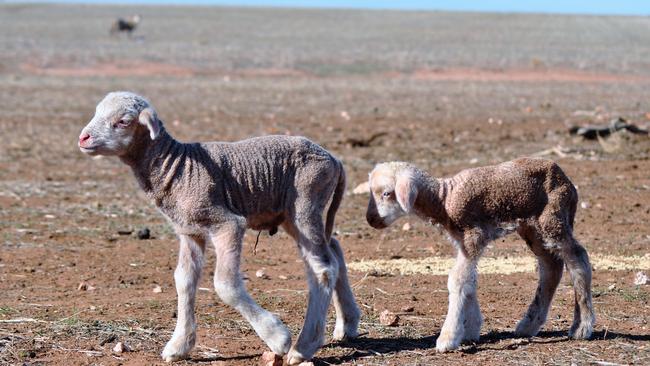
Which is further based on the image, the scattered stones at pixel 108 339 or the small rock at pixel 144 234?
the small rock at pixel 144 234

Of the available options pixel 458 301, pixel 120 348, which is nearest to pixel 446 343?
pixel 458 301

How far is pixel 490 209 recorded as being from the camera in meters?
7.15

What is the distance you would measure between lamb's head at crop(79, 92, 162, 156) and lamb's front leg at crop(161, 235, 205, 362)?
28.6 inches

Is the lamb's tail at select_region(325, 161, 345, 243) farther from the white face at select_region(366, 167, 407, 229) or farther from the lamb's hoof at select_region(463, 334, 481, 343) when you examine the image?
the lamb's hoof at select_region(463, 334, 481, 343)

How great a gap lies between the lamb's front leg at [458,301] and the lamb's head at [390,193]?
507 millimetres

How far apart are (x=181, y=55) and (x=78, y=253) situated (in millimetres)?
42380

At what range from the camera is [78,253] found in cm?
1073

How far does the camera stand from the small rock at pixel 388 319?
775 centimetres

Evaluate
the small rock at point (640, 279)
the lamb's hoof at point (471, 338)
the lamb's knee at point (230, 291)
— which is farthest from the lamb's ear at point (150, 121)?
the small rock at point (640, 279)

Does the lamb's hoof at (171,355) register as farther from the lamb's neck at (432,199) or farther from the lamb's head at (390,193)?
the lamb's neck at (432,199)

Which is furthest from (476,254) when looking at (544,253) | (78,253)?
(78,253)

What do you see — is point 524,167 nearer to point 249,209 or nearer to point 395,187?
point 395,187

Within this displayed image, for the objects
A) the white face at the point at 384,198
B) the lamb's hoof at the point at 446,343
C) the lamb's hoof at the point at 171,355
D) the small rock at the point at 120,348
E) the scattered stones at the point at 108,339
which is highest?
the white face at the point at 384,198

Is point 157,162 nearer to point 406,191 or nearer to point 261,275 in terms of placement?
point 406,191
